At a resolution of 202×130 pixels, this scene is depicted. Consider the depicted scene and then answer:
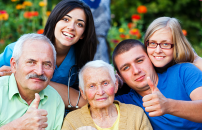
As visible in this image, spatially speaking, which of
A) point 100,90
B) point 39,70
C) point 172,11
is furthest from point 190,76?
point 172,11

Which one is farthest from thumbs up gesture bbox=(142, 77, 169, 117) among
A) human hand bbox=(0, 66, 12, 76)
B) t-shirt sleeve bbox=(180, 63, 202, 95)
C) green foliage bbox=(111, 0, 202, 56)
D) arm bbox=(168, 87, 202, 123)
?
green foliage bbox=(111, 0, 202, 56)

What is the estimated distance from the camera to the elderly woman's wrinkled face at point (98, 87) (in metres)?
2.39

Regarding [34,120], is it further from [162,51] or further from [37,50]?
[162,51]

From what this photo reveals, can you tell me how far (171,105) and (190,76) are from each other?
62 centimetres

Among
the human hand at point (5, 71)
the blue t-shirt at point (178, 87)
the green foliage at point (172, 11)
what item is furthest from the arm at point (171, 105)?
the green foliage at point (172, 11)

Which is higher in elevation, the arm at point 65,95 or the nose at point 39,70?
the nose at point 39,70

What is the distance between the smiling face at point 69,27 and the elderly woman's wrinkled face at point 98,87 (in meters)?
0.63

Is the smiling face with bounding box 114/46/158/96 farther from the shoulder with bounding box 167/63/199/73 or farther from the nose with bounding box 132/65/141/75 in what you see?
the shoulder with bounding box 167/63/199/73

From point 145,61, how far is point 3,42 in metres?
4.00

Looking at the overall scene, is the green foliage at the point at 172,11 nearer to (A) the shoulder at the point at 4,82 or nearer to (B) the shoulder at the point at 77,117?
(B) the shoulder at the point at 77,117

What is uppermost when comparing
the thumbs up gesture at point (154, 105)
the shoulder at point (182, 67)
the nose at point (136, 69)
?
the shoulder at point (182, 67)

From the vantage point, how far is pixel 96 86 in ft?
7.98

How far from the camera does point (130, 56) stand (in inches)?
107

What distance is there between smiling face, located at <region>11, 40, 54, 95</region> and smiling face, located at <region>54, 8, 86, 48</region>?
2.14ft
